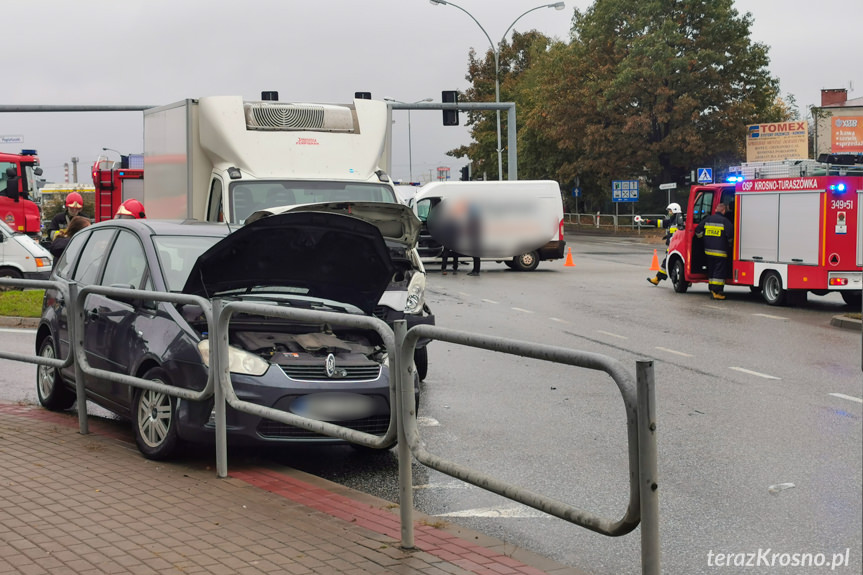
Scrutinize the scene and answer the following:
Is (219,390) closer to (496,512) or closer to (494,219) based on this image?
(496,512)

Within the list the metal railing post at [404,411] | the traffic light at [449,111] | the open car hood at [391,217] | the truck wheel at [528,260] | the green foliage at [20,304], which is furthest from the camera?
the traffic light at [449,111]

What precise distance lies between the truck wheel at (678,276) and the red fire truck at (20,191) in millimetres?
18818

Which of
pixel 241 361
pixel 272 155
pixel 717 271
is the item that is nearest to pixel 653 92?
pixel 717 271

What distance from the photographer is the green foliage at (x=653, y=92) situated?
55.2 metres

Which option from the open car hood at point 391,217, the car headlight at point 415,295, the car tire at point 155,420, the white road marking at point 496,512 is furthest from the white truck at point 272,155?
the white road marking at point 496,512

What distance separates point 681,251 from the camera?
22.4m

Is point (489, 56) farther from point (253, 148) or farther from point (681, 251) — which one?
point (253, 148)

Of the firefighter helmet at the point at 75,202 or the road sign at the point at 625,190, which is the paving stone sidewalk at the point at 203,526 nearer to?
the firefighter helmet at the point at 75,202

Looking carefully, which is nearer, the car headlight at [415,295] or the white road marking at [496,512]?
the white road marking at [496,512]

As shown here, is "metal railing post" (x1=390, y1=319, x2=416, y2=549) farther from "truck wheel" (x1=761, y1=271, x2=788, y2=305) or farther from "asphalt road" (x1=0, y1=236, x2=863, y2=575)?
"truck wheel" (x1=761, y1=271, x2=788, y2=305)

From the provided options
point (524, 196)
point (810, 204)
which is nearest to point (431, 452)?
point (810, 204)

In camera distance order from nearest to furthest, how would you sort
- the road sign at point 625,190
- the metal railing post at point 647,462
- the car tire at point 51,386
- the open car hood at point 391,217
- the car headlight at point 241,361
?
the metal railing post at point 647,462
the car headlight at point 241,361
the car tire at point 51,386
the open car hood at point 391,217
the road sign at point 625,190

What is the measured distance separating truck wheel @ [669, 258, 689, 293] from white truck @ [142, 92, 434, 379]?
33.8 feet

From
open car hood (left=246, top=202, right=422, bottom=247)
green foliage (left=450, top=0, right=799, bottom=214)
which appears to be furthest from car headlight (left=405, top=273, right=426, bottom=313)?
green foliage (left=450, top=0, right=799, bottom=214)
